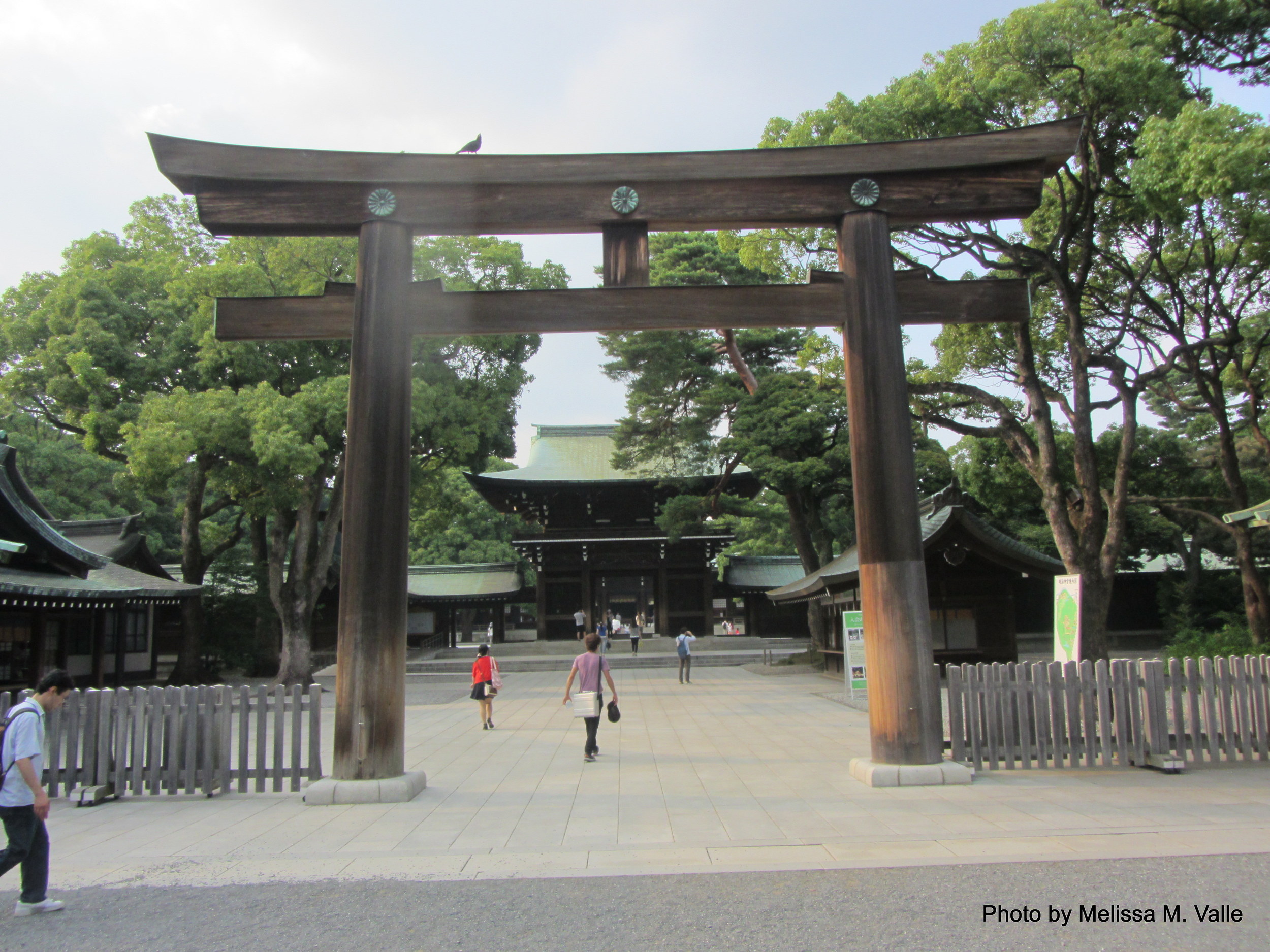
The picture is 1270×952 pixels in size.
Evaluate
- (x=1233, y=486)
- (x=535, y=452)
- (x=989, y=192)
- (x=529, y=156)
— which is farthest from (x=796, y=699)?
(x=535, y=452)

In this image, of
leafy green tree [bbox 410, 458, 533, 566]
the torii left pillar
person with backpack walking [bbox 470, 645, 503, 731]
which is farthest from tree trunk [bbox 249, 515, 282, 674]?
the torii left pillar

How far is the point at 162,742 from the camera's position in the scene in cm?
768

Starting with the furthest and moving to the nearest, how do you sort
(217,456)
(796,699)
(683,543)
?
(683,543)
(217,456)
(796,699)

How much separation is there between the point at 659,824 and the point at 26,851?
394 cm

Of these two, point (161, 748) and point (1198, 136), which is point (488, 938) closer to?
point (161, 748)

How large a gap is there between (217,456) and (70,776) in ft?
50.8

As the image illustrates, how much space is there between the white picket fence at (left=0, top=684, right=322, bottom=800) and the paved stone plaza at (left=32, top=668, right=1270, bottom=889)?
20cm

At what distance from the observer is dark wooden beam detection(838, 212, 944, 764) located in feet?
24.2

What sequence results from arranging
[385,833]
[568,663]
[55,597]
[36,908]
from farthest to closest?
1. [568,663]
2. [55,597]
3. [385,833]
4. [36,908]

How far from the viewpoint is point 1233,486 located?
666 inches

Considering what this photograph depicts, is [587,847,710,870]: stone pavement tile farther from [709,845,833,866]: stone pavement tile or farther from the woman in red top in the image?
the woman in red top

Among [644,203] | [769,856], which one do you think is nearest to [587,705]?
[769,856]

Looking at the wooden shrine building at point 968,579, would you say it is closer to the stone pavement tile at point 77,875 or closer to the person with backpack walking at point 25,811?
the stone pavement tile at point 77,875

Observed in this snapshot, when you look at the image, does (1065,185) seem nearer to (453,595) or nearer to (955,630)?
(955,630)
